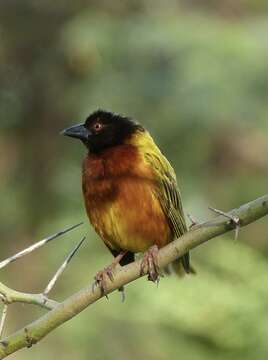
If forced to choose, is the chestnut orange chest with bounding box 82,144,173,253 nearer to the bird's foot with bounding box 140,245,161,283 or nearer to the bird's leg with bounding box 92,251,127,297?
the bird's leg with bounding box 92,251,127,297

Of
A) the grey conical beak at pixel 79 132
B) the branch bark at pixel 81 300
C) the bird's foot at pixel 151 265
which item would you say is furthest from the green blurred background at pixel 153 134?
the branch bark at pixel 81 300

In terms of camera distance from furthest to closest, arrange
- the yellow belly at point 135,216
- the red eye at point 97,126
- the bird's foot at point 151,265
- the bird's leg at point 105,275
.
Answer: the red eye at point 97,126, the yellow belly at point 135,216, the bird's foot at point 151,265, the bird's leg at point 105,275

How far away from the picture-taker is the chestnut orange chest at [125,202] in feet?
13.0

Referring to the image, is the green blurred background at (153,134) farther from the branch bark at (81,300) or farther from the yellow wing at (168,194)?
the branch bark at (81,300)

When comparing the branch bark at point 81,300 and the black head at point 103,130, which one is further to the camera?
the black head at point 103,130

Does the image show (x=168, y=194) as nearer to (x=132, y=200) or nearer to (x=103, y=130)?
(x=132, y=200)

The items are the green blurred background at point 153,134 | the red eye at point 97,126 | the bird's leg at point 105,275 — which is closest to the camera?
the bird's leg at point 105,275

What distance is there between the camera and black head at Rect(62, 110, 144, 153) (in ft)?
14.2

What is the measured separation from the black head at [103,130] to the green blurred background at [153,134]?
6.76 ft

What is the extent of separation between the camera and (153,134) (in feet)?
30.6

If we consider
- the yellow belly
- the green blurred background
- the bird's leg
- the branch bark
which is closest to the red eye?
the yellow belly

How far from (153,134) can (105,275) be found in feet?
19.8

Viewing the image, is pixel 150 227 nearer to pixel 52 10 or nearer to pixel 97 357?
pixel 97 357

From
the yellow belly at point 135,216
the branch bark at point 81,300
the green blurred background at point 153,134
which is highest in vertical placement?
the branch bark at point 81,300
